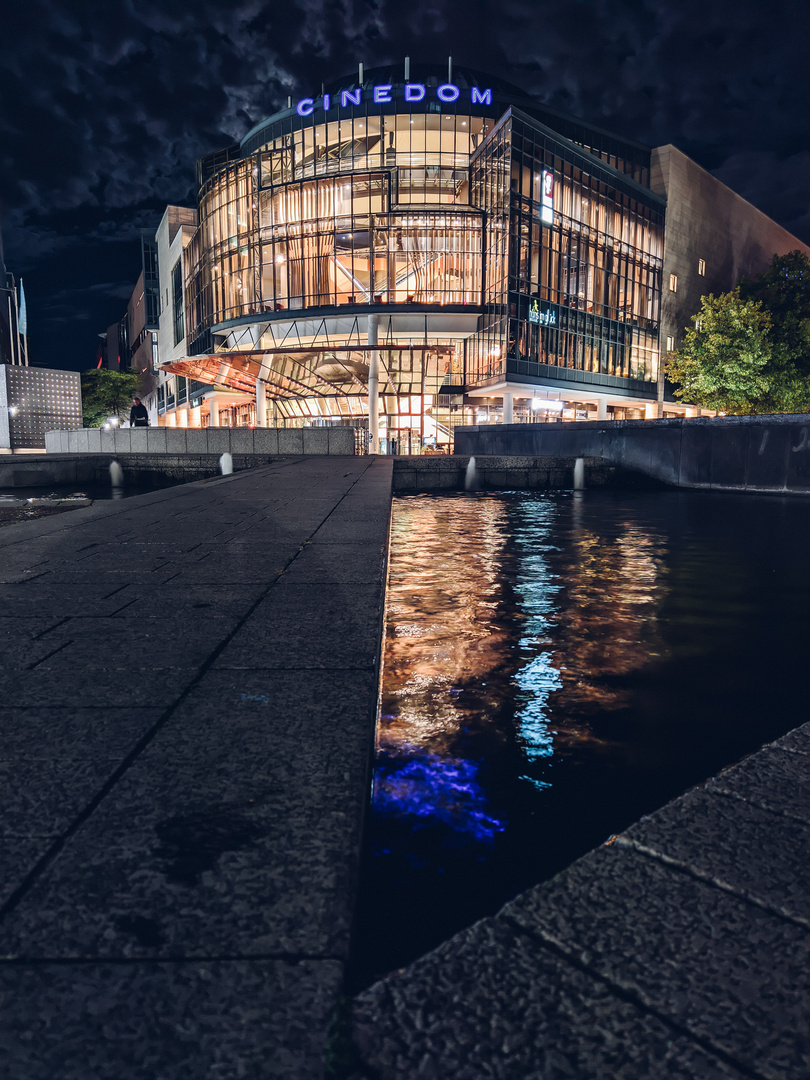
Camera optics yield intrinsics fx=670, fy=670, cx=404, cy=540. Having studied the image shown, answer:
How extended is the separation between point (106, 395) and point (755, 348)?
62.9m

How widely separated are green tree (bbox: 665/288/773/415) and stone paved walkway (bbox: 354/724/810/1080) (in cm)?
4114

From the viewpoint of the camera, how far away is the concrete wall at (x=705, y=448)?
15773 mm

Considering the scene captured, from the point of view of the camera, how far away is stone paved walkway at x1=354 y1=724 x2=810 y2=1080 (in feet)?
3.49

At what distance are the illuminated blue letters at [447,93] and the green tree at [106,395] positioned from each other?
146 ft

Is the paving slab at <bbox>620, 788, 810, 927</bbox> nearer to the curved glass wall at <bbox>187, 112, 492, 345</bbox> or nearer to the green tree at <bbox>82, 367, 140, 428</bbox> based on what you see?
the curved glass wall at <bbox>187, 112, 492, 345</bbox>

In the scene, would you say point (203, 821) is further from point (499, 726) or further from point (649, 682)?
point (649, 682)

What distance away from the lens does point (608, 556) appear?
8047mm

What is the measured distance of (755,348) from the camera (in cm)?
3684

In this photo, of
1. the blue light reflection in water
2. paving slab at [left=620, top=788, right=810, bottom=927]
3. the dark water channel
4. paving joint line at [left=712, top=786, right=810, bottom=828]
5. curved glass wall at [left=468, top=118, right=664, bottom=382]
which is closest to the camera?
paving slab at [left=620, top=788, right=810, bottom=927]

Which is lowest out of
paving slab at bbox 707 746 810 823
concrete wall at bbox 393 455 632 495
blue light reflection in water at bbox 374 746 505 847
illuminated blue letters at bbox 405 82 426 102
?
blue light reflection in water at bbox 374 746 505 847

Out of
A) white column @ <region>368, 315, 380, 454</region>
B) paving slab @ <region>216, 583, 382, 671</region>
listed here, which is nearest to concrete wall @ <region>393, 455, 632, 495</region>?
paving slab @ <region>216, 583, 382, 671</region>

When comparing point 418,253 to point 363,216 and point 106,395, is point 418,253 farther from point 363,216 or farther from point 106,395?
point 106,395

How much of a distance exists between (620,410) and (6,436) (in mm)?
46723

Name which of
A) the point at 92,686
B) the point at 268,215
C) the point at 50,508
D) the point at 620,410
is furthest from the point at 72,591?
the point at 620,410
